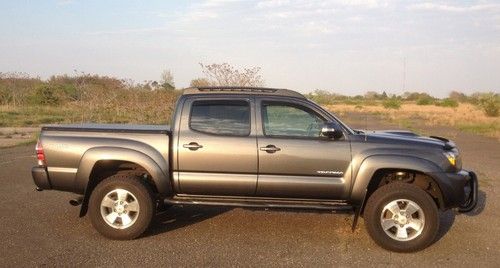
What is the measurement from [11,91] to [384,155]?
129ft

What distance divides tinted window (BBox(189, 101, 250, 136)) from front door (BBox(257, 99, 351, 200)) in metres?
0.27

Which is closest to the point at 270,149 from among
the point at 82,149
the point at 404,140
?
the point at 404,140

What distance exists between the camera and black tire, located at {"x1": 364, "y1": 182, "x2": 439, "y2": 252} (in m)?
6.12

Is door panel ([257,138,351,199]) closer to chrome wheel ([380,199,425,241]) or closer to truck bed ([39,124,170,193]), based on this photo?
chrome wheel ([380,199,425,241])

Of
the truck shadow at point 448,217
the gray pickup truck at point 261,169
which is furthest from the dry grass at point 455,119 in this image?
the gray pickup truck at point 261,169

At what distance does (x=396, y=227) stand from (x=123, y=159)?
3.34m

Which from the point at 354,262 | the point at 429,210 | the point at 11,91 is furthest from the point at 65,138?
the point at 11,91

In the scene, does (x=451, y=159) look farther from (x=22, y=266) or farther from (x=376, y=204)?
(x=22, y=266)

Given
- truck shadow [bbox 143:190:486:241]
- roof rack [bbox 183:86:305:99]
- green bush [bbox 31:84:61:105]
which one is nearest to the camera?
roof rack [bbox 183:86:305:99]

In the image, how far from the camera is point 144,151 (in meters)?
6.30

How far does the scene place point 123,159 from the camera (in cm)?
632

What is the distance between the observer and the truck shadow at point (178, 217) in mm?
6883

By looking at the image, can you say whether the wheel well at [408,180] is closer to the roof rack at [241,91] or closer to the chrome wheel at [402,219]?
the chrome wheel at [402,219]

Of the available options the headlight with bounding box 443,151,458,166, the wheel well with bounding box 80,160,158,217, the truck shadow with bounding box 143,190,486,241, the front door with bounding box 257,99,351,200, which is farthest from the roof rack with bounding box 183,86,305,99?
the headlight with bounding box 443,151,458,166
